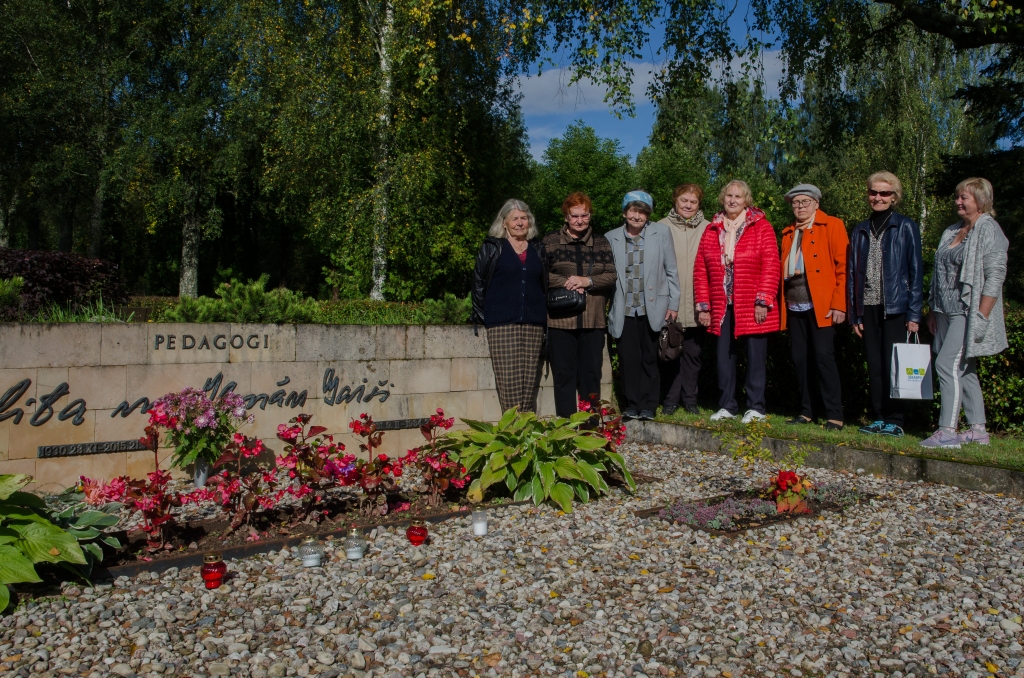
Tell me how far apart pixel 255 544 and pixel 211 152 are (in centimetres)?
2088

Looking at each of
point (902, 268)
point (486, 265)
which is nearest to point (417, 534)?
point (486, 265)

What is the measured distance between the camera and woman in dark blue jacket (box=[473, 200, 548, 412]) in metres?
6.45

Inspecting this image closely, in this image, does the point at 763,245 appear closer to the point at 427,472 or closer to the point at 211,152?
the point at 427,472

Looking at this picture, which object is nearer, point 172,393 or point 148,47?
point 172,393

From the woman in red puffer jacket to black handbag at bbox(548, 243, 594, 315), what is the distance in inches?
42.7

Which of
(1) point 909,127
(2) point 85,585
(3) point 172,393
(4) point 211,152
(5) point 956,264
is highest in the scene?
(1) point 909,127

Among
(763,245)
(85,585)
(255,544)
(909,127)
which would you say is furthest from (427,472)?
(909,127)

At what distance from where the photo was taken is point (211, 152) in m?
22.7

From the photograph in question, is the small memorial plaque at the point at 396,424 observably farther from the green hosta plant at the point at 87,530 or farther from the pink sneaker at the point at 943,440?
the pink sneaker at the point at 943,440

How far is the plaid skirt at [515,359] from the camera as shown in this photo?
6586 millimetres

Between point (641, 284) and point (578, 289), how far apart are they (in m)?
0.68

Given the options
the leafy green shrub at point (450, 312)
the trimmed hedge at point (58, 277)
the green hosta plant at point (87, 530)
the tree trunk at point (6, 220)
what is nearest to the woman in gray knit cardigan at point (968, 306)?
the leafy green shrub at point (450, 312)

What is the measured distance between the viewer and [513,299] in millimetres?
6477

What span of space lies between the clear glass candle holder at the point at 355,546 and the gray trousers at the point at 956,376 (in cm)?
412
